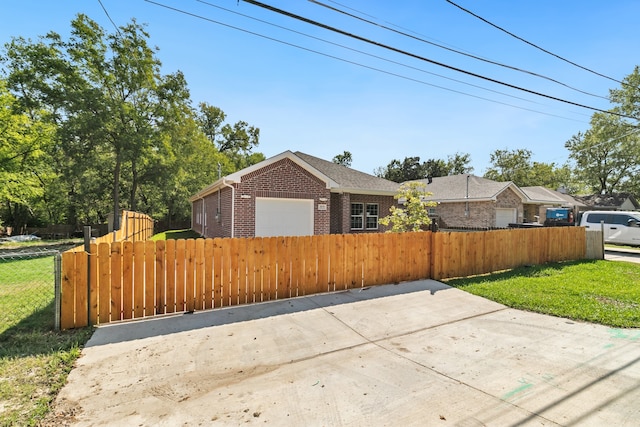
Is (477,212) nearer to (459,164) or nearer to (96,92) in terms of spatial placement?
(96,92)

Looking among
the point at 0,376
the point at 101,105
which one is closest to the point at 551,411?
the point at 0,376

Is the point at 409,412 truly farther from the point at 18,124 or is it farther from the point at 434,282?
the point at 18,124

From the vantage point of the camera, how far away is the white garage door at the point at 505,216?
76.4 feet

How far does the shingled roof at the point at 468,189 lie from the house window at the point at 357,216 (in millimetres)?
11527

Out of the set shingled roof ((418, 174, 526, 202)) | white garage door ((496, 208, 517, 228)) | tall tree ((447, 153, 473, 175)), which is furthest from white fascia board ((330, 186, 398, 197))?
tall tree ((447, 153, 473, 175))

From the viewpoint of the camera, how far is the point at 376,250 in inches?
292

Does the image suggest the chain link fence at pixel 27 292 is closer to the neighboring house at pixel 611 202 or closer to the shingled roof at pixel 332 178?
the shingled roof at pixel 332 178

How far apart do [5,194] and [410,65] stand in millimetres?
24895

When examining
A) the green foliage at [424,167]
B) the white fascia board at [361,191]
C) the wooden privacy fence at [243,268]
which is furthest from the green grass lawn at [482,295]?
the green foliage at [424,167]

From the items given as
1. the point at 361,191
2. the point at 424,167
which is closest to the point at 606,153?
the point at 424,167

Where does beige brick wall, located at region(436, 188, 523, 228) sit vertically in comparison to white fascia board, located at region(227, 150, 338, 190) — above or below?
below

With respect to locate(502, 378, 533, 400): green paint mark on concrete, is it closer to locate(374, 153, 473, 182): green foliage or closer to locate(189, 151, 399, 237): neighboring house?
locate(189, 151, 399, 237): neighboring house

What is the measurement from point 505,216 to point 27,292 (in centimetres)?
2704

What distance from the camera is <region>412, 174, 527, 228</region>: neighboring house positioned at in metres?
22.6
